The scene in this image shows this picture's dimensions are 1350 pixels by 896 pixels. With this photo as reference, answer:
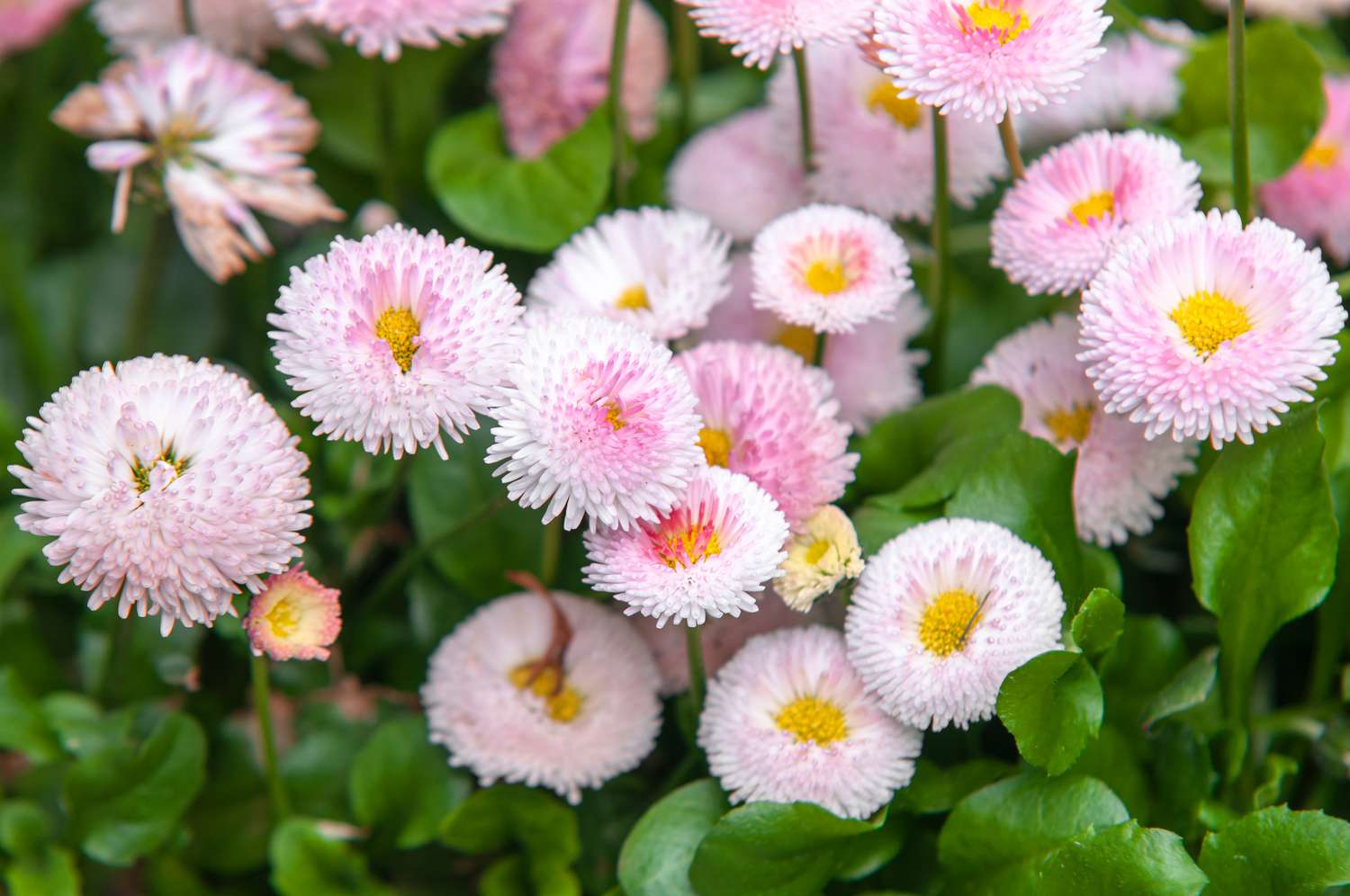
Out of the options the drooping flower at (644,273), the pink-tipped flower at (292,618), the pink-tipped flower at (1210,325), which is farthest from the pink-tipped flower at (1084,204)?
the pink-tipped flower at (292,618)

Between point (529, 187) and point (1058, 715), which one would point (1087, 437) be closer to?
point (1058, 715)

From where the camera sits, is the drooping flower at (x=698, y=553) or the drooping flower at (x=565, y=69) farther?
the drooping flower at (x=565, y=69)

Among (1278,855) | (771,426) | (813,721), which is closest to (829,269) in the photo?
(771,426)

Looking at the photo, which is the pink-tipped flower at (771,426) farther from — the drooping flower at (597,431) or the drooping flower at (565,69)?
the drooping flower at (565,69)

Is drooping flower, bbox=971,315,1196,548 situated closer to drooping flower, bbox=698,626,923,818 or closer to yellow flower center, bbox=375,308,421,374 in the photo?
drooping flower, bbox=698,626,923,818

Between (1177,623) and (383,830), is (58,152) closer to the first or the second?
(383,830)

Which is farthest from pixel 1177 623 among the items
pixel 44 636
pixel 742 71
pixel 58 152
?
pixel 58 152
